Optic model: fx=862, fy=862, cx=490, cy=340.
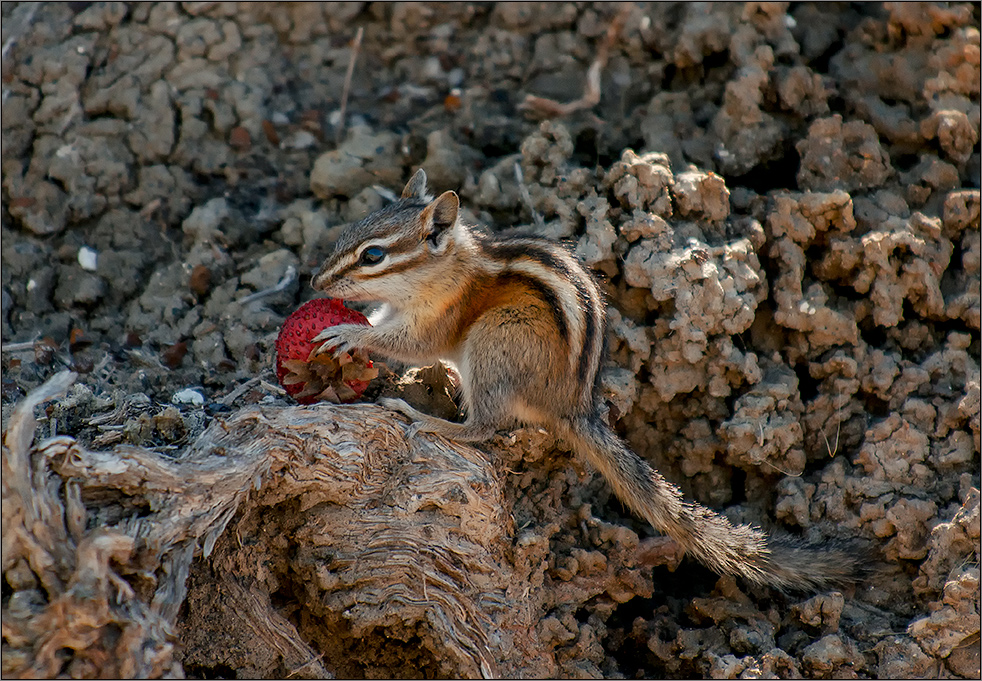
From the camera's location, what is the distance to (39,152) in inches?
192

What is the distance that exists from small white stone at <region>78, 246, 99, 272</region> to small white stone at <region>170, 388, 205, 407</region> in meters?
1.19

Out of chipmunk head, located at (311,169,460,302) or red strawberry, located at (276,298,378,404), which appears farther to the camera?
chipmunk head, located at (311,169,460,302)

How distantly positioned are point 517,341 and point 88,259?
2.45 m

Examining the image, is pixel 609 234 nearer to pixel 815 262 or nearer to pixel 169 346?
pixel 815 262

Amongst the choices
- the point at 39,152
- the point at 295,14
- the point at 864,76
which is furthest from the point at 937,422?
the point at 39,152

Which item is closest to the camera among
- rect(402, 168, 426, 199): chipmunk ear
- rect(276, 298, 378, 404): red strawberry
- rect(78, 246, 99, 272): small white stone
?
rect(276, 298, 378, 404): red strawberry

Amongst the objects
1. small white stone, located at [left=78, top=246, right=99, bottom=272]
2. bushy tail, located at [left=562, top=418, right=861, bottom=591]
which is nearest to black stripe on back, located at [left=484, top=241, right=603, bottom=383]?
bushy tail, located at [left=562, top=418, right=861, bottom=591]

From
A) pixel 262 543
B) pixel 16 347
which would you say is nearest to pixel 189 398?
pixel 262 543

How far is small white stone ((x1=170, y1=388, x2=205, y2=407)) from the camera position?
387 centimetres

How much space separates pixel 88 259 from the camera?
470cm

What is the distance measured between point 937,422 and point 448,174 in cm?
294

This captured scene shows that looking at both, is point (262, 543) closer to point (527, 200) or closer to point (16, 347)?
point (16, 347)

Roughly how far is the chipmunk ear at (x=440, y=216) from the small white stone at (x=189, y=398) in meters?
1.29

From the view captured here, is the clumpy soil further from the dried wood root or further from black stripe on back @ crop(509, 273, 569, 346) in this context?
black stripe on back @ crop(509, 273, 569, 346)
